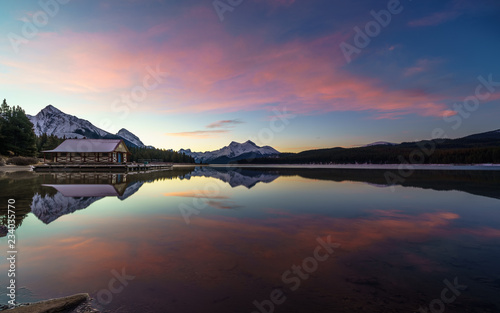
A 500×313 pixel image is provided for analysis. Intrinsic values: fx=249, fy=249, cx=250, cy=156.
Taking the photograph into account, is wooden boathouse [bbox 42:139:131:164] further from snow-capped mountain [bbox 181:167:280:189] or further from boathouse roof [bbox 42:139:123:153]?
snow-capped mountain [bbox 181:167:280:189]

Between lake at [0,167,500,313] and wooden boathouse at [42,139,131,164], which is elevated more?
wooden boathouse at [42,139,131,164]

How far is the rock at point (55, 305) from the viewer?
167 inches

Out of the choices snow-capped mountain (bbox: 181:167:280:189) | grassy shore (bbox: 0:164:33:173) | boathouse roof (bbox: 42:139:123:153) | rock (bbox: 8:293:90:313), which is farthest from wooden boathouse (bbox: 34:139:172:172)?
rock (bbox: 8:293:90:313)

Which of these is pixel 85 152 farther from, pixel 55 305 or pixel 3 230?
pixel 55 305

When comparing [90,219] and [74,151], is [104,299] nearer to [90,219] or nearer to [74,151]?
[90,219]

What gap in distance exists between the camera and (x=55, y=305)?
177 inches

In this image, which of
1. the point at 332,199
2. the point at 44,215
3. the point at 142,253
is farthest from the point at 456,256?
the point at 44,215

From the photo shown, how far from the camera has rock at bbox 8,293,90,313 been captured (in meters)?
4.24

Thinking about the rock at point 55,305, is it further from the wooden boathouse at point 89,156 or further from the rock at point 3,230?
the wooden boathouse at point 89,156

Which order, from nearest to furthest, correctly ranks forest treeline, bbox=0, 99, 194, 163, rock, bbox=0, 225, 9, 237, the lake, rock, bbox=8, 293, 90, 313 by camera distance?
rock, bbox=8, 293, 90, 313 → the lake → rock, bbox=0, 225, 9, 237 → forest treeline, bbox=0, 99, 194, 163

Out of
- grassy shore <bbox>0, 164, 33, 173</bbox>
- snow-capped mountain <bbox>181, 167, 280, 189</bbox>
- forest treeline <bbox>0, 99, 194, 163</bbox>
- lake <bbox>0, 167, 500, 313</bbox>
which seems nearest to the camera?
lake <bbox>0, 167, 500, 313</bbox>

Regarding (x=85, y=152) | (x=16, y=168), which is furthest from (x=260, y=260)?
(x=16, y=168)

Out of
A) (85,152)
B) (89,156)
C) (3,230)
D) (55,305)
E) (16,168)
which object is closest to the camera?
(55,305)

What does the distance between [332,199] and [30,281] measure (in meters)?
17.6
